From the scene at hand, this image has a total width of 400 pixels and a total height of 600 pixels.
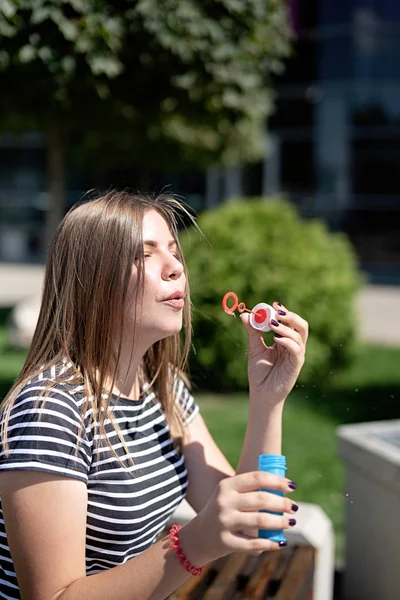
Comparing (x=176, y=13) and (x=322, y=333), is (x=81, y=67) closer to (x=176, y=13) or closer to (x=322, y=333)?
(x=176, y=13)

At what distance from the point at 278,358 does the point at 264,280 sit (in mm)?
4482

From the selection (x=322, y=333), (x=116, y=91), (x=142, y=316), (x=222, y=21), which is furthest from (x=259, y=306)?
(x=322, y=333)

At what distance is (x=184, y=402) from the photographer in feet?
6.19

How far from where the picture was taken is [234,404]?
5.82m

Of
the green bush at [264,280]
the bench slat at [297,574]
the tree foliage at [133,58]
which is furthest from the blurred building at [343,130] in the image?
the bench slat at [297,574]

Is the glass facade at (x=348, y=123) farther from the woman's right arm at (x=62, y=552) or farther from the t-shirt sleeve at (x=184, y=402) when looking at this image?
the woman's right arm at (x=62, y=552)

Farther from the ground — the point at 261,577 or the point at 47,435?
the point at 47,435

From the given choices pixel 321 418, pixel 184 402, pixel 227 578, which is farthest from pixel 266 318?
pixel 321 418

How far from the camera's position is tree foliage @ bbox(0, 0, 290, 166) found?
3.57 m

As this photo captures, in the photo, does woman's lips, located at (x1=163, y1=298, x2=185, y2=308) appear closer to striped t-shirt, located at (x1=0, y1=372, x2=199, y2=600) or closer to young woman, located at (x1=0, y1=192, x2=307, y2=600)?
young woman, located at (x1=0, y1=192, x2=307, y2=600)

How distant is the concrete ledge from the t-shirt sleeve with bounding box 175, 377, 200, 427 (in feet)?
1.42

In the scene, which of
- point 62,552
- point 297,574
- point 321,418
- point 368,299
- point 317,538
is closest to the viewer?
point 62,552

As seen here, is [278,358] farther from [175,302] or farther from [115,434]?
[115,434]

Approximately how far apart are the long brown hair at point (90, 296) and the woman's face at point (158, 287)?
20mm
